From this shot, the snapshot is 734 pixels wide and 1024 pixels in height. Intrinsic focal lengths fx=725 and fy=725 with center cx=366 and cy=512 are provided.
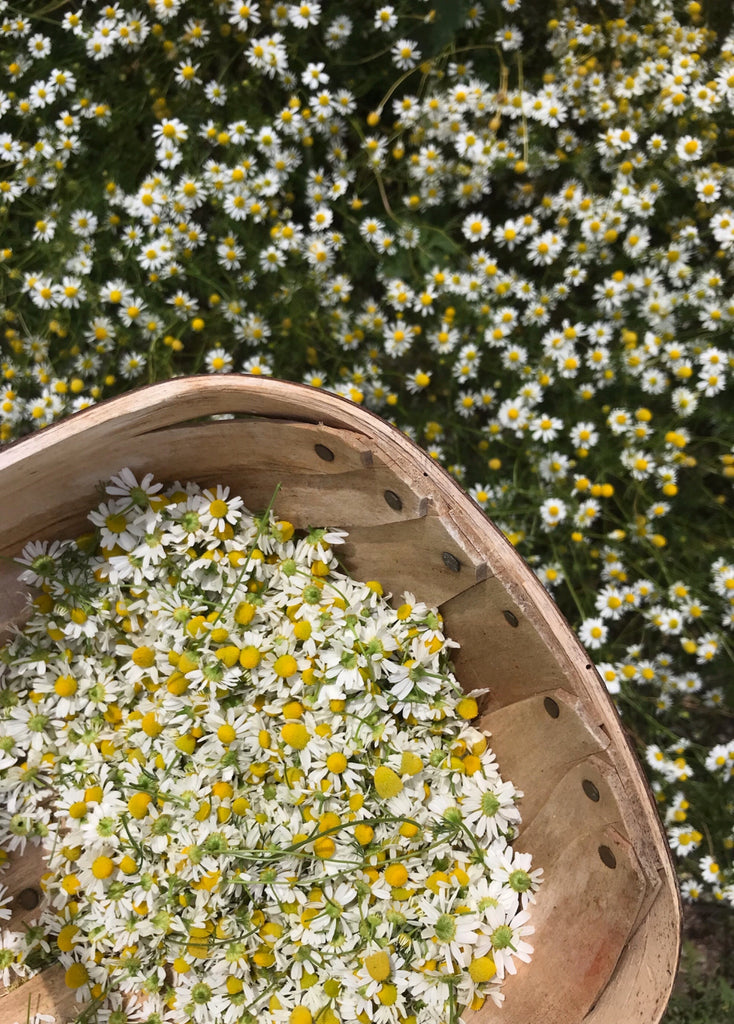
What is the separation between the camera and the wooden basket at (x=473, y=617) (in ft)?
3.41

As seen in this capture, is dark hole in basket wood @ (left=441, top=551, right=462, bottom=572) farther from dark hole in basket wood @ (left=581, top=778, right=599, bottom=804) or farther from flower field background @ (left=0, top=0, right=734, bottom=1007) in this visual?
flower field background @ (left=0, top=0, right=734, bottom=1007)

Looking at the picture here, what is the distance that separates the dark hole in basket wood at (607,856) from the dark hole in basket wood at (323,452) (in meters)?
0.73

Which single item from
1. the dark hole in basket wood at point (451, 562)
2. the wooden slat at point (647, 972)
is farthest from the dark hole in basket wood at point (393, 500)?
the wooden slat at point (647, 972)

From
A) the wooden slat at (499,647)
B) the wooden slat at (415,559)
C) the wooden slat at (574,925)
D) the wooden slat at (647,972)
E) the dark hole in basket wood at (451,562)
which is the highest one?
the wooden slat at (415,559)

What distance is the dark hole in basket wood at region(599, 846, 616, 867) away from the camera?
107 centimetres

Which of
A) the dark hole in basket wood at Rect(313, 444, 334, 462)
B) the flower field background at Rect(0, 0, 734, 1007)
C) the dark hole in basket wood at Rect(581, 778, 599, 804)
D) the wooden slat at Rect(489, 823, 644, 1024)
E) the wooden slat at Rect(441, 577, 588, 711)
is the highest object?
the flower field background at Rect(0, 0, 734, 1007)

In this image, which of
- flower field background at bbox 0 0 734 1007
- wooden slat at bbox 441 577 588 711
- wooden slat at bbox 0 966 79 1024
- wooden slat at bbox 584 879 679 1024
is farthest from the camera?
flower field background at bbox 0 0 734 1007

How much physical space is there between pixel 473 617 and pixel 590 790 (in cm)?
31

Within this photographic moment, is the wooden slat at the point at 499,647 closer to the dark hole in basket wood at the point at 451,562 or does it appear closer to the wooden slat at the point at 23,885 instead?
the dark hole in basket wood at the point at 451,562

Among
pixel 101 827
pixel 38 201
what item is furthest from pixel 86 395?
pixel 101 827

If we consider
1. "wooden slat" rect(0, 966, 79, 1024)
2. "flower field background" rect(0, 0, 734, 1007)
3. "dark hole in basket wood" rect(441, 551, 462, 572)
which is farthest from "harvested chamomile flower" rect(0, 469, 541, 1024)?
"flower field background" rect(0, 0, 734, 1007)

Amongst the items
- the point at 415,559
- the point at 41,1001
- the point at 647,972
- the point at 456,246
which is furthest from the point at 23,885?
the point at 456,246

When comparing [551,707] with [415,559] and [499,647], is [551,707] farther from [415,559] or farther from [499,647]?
[415,559]

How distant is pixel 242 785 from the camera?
1.27 meters
